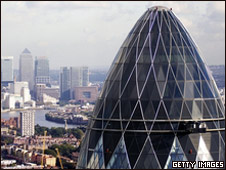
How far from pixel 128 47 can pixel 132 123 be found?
245 cm

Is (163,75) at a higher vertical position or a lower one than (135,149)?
higher

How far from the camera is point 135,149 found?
22312 mm

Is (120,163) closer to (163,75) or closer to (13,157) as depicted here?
(163,75)

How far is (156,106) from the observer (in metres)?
22.4

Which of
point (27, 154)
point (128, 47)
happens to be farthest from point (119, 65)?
point (27, 154)

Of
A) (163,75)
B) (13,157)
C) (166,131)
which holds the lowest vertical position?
(13,157)

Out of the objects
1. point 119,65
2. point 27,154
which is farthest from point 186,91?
point 27,154

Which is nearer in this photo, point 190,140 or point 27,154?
point 190,140

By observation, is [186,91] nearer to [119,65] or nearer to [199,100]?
[199,100]

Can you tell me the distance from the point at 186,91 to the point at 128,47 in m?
2.27

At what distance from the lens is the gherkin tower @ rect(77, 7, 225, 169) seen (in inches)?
878

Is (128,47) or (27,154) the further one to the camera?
(27,154)

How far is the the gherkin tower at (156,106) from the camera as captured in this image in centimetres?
2231

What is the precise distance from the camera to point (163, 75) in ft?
74.3
